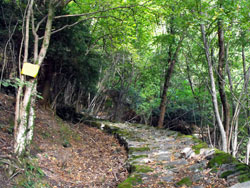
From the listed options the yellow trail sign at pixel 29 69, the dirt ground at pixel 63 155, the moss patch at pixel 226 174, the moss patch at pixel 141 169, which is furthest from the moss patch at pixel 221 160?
the yellow trail sign at pixel 29 69

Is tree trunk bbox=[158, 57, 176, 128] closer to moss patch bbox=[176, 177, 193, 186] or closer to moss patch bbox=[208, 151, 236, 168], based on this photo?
moss patch bbox=[208, 151, 236, 168]

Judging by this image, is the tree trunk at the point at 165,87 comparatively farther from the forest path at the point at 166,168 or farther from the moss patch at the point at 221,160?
the moss patch at the point at 221,160

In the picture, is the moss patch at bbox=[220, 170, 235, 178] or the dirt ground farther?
the dirt ground

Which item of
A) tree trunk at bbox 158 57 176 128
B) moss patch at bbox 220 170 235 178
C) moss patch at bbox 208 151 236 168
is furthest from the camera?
tree trunk at bbox 158 57 176 128

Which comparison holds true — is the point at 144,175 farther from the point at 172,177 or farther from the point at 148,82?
the point at 148,82

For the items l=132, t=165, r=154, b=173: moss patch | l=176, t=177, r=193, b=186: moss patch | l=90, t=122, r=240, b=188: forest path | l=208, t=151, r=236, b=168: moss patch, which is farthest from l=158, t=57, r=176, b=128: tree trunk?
l=176, t=177, r=193, b=186: moss patch

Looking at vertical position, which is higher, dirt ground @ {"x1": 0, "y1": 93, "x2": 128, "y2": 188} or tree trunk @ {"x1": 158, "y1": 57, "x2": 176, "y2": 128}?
tree trunk @ {"x1": 158, "y1": 57, "x2": 176, "y2": 128}

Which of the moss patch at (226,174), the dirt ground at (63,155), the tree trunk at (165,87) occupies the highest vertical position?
the tree trunk at (165,87)

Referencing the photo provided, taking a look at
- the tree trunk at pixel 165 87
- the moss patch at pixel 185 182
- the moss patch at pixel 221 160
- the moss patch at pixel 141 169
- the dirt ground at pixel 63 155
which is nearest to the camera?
the moss patch at pixel 185 182

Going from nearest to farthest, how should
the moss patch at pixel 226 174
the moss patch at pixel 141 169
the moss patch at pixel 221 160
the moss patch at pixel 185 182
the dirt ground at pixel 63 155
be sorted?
the moss patch at pixel 226 174, the moss patch at pixel 185 182, the moss patch at pixel 221 160, the dirt ground at pixel 63 155, the moss patch at pixel 141 169

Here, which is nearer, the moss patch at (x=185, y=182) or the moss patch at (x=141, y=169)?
the moss patch at (x=185, y=182)

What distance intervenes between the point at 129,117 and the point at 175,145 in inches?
279

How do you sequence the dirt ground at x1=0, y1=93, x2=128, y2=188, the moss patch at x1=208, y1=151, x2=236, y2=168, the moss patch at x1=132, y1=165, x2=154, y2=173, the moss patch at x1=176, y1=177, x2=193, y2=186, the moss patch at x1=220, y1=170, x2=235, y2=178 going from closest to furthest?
the moss patch at x1=220, y1=170, x2=235, y2=178, the moss patch at x1=176, y1=177, x2=193, y2=186, the moss patch at x1=208, y1=151, x2=236, y2=168, the dirt ground at x1=0, y1=93, x2=128, y2=188, the moss patch at x1=132, y1=165, x2=154, y2=173

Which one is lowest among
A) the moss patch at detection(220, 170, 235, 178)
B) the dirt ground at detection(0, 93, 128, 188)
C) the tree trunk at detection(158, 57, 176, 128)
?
Answer: the dirt ground at detection(0, 93, 128, 188)
